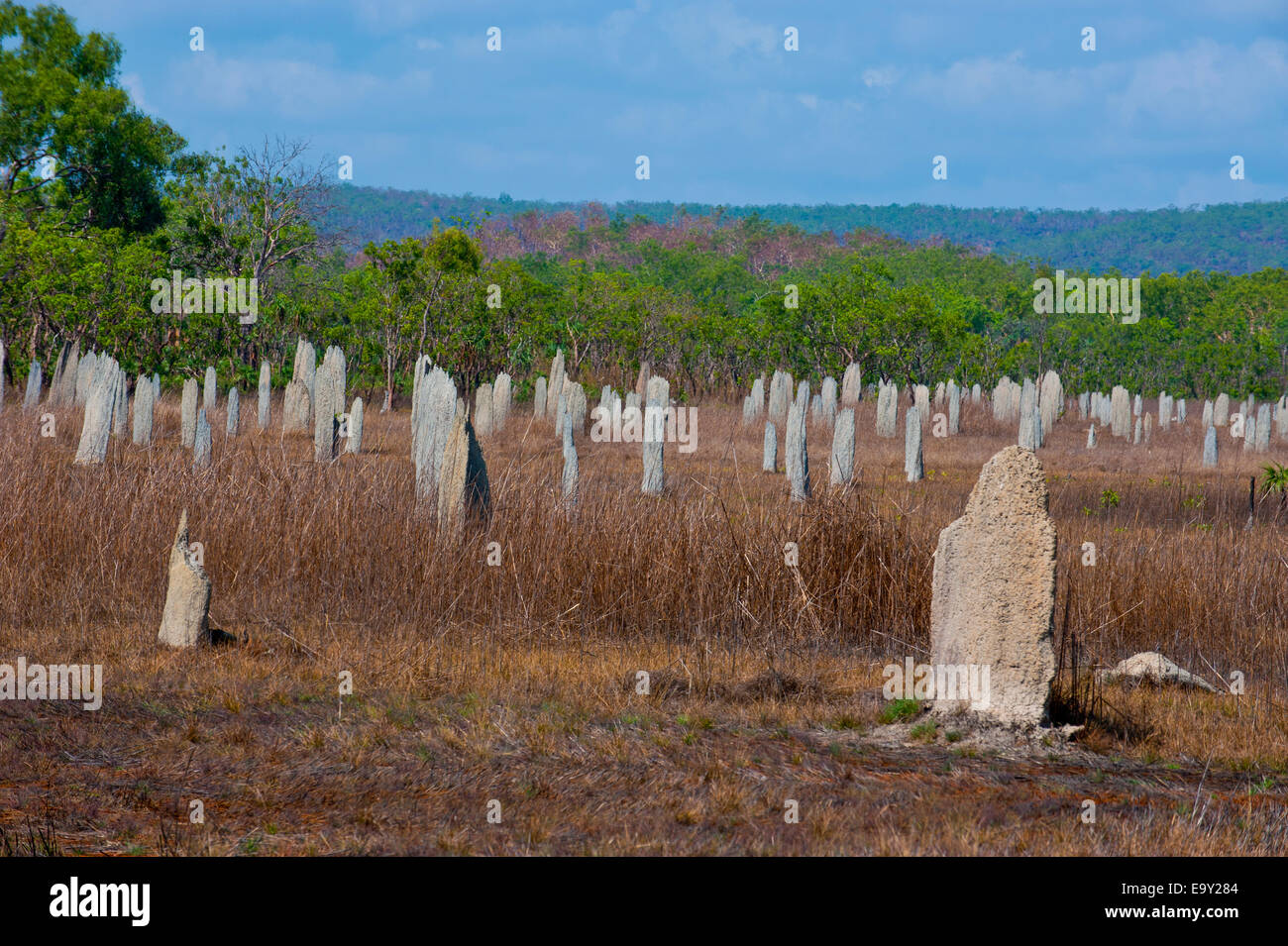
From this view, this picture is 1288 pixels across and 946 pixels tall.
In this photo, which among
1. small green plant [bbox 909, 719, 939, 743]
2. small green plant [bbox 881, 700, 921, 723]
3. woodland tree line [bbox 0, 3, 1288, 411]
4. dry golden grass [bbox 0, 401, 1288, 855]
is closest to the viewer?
dry golden grass [bbox 0, 401, 1288, 855]

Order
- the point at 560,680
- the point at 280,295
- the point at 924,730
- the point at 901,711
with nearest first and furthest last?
the point at 924,730, the point at 901,711, the point at 560,680, the point at 280,295

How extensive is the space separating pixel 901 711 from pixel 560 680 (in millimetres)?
2034

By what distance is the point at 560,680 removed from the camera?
700cm

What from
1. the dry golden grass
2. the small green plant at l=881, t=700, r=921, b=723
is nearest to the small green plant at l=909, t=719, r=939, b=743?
the dry golden grass

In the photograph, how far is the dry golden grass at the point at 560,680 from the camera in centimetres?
483

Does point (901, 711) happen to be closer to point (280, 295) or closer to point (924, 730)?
point (924, 730)

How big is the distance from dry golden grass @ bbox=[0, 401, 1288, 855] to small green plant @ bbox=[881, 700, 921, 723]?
0.32 feet

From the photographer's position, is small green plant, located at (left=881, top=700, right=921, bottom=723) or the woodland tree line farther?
the woodland tree line

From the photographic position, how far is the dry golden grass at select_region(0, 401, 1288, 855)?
4828 mm

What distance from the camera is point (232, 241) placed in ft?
118

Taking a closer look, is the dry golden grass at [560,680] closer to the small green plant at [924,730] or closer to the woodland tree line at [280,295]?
the small green plant at [924,730]

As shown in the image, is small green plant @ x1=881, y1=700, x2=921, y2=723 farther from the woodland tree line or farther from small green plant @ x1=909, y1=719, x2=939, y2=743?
the woodland tree line

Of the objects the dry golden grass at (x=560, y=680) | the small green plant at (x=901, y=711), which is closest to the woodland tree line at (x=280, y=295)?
the dry golden grass at (x=560, y=680)

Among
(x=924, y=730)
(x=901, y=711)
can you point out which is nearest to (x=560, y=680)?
(x=901, y=711)
